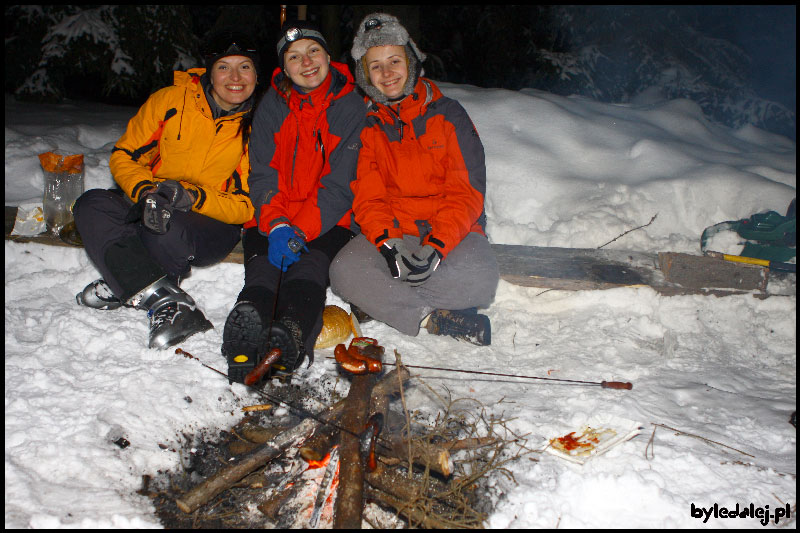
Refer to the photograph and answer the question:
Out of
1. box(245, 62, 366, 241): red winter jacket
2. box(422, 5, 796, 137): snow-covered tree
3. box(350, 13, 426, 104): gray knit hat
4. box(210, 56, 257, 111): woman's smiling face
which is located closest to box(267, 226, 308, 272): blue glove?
box(245, 62, 366, 241): red winter jacket

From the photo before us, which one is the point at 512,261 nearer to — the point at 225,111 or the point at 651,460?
the point at 651,460

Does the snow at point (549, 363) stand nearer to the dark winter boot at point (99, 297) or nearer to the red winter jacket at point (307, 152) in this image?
the dark winter boot at point (99, 297)

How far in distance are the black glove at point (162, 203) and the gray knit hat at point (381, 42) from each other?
51.3 inches

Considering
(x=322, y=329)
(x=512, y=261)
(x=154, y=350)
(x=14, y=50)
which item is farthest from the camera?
(x=14, y=50)

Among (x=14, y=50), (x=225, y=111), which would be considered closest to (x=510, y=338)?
(x=225, y=111)

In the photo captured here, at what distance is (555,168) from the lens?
16.1ft

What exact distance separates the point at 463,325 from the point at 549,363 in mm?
562

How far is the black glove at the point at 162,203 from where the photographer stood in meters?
3.06

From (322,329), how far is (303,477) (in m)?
1.15

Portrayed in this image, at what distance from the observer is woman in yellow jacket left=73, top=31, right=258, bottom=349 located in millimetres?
3033

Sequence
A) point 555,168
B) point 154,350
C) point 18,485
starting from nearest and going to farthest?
point 18,485 < point 154,350 < point 555,168

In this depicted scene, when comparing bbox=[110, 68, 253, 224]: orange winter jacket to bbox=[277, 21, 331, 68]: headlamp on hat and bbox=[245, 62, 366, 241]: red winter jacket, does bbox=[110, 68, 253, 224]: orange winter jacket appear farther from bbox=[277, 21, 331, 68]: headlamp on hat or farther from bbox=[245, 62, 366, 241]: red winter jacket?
bbox=[277, 21, 331, 68]: headlamp on hat

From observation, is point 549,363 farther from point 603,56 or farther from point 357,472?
point 603,56

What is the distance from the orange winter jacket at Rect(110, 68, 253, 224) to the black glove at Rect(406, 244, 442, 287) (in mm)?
1217
